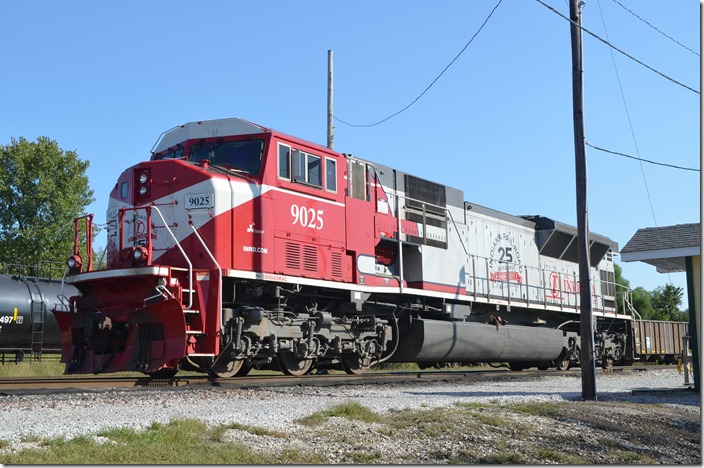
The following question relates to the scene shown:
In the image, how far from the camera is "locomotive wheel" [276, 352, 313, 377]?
43.7 feet

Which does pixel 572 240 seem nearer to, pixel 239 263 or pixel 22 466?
pixel 239 263

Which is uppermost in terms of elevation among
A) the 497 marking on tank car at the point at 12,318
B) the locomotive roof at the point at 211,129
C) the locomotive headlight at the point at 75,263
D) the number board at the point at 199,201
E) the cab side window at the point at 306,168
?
the locomotive roof at the point at 211,129

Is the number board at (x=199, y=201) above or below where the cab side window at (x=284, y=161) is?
below

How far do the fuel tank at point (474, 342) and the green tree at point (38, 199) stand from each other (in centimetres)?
1946

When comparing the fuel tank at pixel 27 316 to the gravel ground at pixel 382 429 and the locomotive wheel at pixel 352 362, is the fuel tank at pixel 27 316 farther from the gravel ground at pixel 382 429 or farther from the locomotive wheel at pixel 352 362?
the gravel ground at pixel 382 429

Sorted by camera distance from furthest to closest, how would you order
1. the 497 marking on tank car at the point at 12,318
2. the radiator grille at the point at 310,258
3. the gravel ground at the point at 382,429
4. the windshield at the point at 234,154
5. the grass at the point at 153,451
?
the 497 marking on tank car at the point at 12,318
the radiator grille at the point at 310,258
the windshield at the point at 234,154
the gravel ground at the point at 382,429
the grass at the point at 153,451

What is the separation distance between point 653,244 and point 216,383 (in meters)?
9.13

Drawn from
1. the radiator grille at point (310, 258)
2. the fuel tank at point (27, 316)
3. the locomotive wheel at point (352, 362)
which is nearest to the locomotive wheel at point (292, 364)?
the locomotive wheel at point (352, 362)

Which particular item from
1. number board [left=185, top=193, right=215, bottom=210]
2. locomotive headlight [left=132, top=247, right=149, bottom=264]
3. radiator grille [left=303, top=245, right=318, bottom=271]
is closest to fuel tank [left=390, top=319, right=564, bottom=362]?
radiator grille [left=303, top=245, right=318, bottom=271]

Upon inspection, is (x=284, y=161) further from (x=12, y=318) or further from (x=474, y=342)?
(x=12, y=318)

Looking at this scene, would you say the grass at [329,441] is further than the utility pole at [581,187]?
No

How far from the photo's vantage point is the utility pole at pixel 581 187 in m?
12.6

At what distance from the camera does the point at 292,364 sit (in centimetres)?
1349

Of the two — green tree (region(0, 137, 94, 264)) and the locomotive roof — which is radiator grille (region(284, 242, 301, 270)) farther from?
green tree (region(0, 137, 94, 264))
